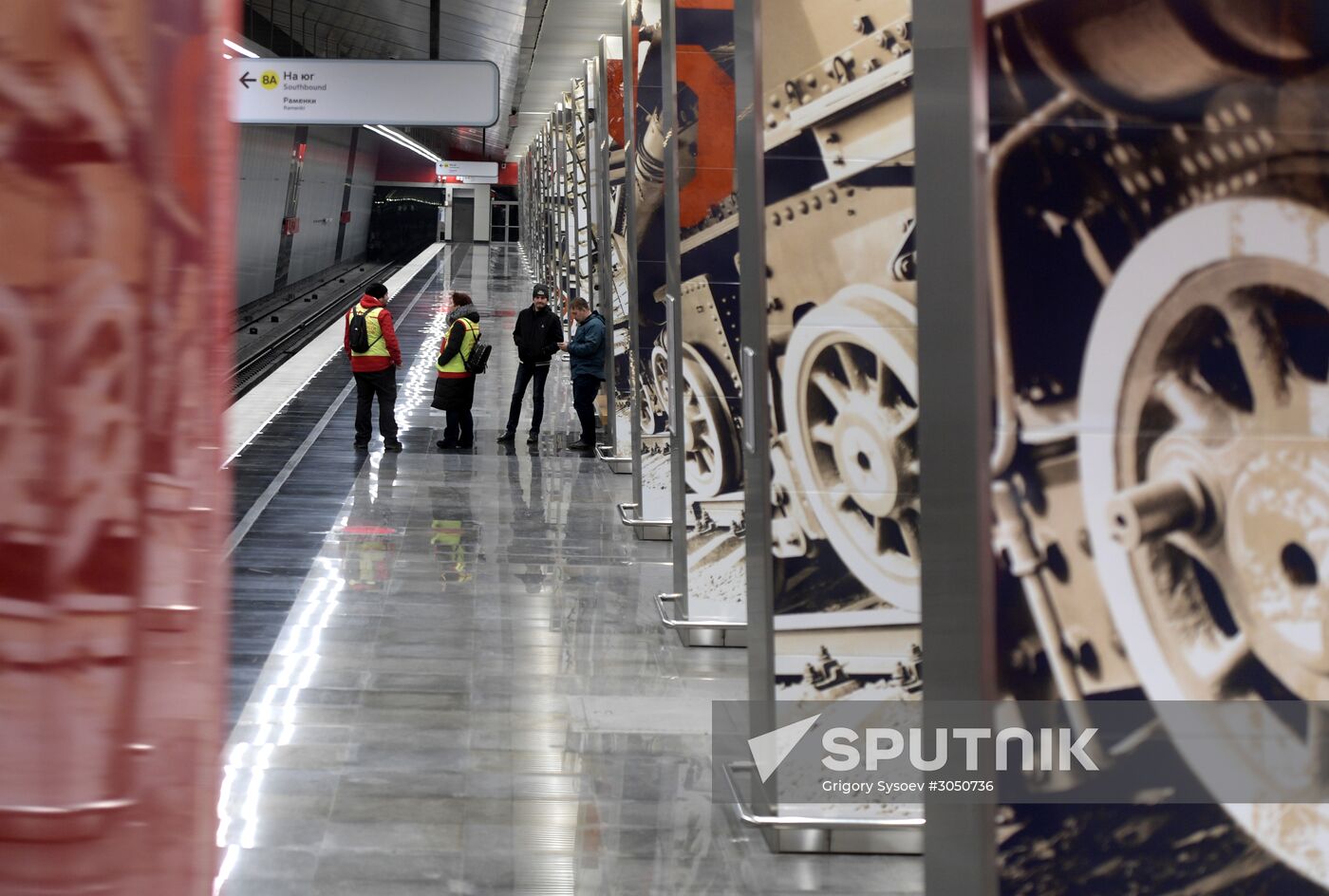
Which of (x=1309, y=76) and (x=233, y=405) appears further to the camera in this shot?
(x=233, y=405)

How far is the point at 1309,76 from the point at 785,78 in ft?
8.18

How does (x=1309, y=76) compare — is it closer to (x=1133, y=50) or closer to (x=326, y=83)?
(x=1133, y=50)

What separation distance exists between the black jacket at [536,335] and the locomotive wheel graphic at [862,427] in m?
9.53

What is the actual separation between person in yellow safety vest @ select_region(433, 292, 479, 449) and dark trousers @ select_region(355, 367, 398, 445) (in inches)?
18.3

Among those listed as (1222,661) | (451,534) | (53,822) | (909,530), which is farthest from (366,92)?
(53,822)

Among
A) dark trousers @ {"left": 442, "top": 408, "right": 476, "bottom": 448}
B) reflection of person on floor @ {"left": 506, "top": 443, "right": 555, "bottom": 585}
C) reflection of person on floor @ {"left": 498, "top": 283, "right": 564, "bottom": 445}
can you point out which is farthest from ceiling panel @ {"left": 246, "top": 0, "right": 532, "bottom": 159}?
reflection of person on floor @ {"left": 506, "top": 443, "right": 555, "bottom": 585}

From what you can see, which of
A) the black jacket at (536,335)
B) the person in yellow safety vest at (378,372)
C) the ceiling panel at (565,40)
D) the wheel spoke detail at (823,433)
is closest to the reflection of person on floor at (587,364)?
the black jacket at (536,335)

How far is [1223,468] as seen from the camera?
262 cm

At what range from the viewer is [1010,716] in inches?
105

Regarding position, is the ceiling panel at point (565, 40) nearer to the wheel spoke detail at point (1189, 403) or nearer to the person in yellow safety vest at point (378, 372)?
the person in yellow safety vest at point (378, 372)

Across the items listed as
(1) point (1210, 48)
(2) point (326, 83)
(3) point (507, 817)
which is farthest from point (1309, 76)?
(2) point (326, 83)

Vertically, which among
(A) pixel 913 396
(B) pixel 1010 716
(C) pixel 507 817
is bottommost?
(C) pixel 507 817

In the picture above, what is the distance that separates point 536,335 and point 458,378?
102 cm

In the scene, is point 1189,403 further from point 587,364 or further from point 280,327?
point 280,327
